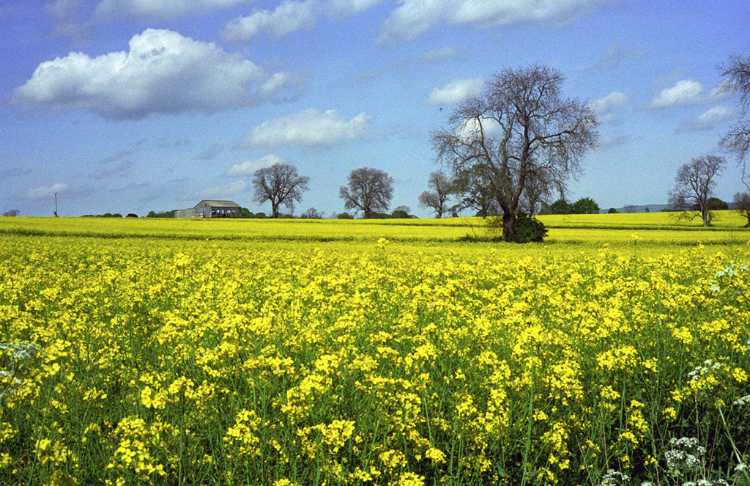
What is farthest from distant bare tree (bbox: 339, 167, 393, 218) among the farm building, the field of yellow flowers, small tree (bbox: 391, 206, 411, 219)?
the field of yellow flowers

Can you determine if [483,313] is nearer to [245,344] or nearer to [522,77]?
[245,344]

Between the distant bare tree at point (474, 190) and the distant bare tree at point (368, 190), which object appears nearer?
the distant bare tree at point (474, 190)

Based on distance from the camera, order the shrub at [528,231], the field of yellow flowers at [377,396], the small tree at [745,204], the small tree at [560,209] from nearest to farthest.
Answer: the field of yellow flowers at [377,396]
the shrub at [528,231]
the small tree at [745,204]
the small tree at [560,209]

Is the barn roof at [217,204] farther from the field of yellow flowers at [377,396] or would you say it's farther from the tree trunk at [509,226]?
the field of yellow flowers at [377,396]

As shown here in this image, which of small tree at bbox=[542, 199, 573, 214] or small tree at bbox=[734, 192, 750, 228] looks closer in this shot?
small tree at bbox=[734, 192, 750, 228]

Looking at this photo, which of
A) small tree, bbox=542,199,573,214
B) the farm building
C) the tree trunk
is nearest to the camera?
the tree trunk

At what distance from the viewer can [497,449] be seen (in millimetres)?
5031

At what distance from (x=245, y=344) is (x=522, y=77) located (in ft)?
141

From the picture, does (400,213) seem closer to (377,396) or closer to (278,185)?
(278,185)

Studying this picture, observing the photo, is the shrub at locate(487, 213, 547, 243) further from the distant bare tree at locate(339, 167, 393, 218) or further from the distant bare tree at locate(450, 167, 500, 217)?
the distant bare tree at locate(339, 167, 393, 218)

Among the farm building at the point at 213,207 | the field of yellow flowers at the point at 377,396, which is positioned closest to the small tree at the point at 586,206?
the farm building at the point at 213,207

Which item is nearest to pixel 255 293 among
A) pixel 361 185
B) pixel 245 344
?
pixel 245 344

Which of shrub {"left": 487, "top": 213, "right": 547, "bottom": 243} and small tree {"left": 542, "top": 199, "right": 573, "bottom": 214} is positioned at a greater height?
small tree {"left": 542, "top": 199, "right": 573, "bottom": 214}

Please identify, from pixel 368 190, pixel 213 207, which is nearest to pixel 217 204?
pixel 213 207
